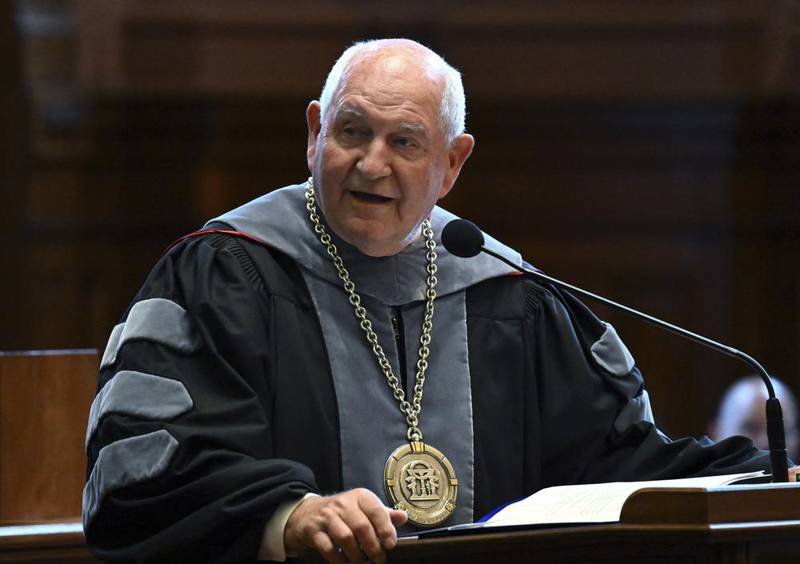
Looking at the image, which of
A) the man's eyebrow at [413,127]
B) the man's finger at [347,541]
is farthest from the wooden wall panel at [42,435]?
the man's finger at [347,541]

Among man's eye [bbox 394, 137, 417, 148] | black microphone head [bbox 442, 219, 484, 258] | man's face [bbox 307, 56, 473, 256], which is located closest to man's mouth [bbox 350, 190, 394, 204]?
man's face [bbox 307, 56, 473, 256]

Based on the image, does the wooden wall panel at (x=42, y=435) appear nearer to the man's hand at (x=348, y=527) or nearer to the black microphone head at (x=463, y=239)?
the black microphone head at (x=463, y=239)

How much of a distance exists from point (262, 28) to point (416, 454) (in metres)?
4.51

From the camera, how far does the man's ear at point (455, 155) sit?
11.3 feet

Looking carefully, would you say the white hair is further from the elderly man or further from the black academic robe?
the black academic robe

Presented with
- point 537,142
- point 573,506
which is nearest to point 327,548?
point 573,506

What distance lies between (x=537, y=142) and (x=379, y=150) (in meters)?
4.41

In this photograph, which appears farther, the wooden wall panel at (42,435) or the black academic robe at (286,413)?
the wooden wall panel at (42,435)

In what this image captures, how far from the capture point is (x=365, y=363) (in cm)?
328

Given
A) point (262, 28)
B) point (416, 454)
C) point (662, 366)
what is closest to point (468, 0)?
point (262, 28)

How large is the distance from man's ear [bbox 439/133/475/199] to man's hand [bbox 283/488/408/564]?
1195 mm

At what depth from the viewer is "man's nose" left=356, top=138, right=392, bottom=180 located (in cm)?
315

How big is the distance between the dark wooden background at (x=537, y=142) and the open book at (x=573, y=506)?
466 cm

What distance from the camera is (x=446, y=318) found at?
3.44 meters
